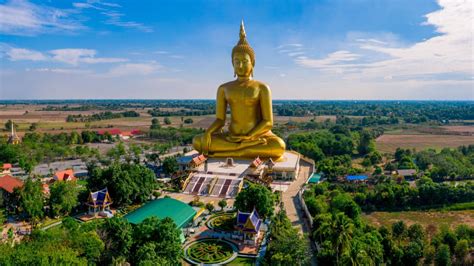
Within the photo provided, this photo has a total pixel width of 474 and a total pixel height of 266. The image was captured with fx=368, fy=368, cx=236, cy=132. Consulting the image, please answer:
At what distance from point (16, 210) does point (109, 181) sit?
599 cm

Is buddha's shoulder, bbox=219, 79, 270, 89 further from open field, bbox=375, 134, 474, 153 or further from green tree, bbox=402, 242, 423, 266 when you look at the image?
open field, bbox=375, 134, 474, 153

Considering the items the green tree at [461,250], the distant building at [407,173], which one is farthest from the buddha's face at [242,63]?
the distant building at [407,173]

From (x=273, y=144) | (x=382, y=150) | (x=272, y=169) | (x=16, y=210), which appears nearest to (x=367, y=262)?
(x=273, y=144)

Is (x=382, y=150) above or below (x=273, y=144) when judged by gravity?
below

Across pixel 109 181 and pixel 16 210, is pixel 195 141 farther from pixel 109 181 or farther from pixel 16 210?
pixel 16 210

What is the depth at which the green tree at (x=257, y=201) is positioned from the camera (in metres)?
20.1

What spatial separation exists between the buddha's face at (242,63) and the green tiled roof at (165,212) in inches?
408

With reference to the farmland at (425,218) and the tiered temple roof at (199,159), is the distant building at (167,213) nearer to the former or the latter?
the tiered temple roof at (199,159)

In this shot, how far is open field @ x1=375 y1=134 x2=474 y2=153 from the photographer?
6200 cm

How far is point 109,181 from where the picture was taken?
24281 millimetres

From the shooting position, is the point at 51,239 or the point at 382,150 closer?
the point at 51,239

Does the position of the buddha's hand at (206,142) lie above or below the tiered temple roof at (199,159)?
above

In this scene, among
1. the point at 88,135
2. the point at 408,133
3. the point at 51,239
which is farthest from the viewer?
the point at 408,133

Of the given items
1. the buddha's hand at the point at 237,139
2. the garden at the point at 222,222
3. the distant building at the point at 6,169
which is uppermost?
the buddha's hand at the point at 237,139
